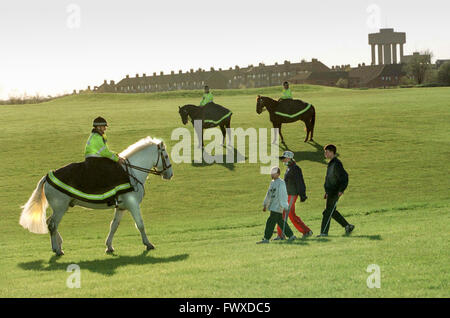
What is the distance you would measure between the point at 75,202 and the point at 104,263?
79.8 inches

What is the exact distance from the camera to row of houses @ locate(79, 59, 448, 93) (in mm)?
159125

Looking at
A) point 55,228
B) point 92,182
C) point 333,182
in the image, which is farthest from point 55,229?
point 333,182

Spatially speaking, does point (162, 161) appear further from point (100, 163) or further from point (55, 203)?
point (55, 203)

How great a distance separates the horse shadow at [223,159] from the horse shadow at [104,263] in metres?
15.4

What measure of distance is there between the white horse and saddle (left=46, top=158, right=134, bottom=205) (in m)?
0.23

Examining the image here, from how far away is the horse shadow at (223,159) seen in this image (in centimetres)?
2906

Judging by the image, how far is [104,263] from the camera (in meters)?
12.5

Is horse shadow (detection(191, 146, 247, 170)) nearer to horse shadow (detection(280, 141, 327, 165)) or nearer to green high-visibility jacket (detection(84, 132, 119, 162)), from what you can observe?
horse shadow (detection(280, 141, 327, 165))

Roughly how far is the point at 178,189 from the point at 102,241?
8.10m

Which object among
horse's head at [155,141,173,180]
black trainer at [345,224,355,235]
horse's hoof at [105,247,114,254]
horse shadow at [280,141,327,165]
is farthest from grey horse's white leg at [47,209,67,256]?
horse shadow at [280,141,327,165]

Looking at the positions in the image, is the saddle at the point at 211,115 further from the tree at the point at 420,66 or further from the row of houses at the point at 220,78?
the row of houses at the point at 220,78

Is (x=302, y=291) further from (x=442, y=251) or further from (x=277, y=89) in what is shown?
(x=277, y=89)
